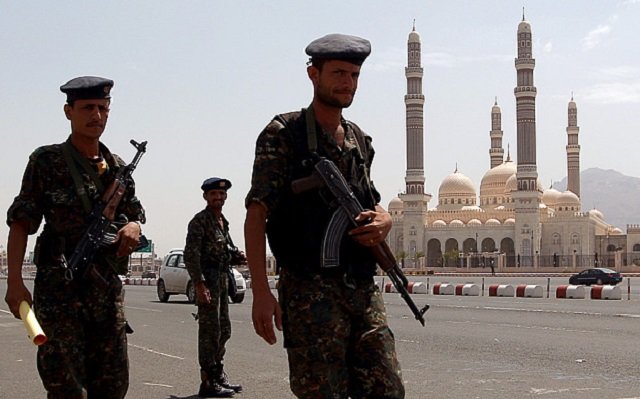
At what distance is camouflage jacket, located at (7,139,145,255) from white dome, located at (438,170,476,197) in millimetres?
97647

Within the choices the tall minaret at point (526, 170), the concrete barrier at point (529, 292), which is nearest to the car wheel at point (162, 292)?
the concrete barrier at point (529, 292)

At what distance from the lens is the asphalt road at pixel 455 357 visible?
8320 mm

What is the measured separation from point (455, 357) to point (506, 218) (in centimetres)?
8521

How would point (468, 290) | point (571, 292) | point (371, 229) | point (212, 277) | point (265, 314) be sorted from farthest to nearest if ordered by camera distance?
point (468, 290)
point (571, 292)
point (212, 277)
point (371, 229)
point (265, 314)

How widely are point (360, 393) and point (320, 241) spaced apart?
595mm

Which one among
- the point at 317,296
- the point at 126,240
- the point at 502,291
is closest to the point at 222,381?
the point at 126,240

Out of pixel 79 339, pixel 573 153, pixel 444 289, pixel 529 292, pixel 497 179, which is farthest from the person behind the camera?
pixel 573 153

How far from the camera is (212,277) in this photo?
8219mm

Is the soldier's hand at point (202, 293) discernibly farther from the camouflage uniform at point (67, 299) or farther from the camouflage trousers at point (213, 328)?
the camouflage uniform at point (67, 299)

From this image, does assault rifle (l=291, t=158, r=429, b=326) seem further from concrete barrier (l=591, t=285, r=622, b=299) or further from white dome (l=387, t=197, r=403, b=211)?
white dome (l=387, t=197, r=403, b=211)

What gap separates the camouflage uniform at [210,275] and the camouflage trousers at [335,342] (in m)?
3.93

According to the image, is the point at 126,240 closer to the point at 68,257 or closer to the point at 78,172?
the point at 68,257

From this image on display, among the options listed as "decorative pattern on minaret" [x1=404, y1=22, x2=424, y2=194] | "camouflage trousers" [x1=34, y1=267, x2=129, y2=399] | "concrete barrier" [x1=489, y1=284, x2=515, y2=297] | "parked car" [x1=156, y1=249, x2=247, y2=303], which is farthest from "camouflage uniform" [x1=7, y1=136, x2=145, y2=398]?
"decorative pattern on minaret" [x1=404, y1=22, x2=424, y2=194]

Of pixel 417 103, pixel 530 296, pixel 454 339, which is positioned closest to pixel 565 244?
pixel 417 103
